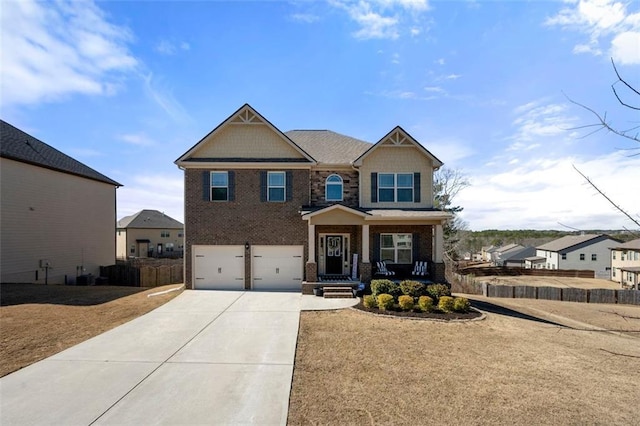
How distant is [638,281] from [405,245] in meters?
32.1

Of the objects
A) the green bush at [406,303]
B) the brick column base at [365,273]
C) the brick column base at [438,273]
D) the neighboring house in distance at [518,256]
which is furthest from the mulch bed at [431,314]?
the neighboring house in distance at [518,256]

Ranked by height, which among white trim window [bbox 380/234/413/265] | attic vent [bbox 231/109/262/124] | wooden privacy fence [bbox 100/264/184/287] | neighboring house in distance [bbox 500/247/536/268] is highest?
attic vent [bbox 231/109/262/124]

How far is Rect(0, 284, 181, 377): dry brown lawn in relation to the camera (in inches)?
292

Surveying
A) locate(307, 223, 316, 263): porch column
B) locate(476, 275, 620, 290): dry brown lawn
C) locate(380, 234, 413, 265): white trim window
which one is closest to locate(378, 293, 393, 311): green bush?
locate(307, 223, 316, 263): porch column

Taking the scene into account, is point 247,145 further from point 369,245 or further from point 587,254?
point 587,254

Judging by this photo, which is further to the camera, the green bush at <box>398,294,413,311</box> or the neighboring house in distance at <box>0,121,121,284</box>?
the neighboring house in distance at <box>0,121,121,284</box>

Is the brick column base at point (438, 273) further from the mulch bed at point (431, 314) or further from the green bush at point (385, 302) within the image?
the green bush at point (385, 302)

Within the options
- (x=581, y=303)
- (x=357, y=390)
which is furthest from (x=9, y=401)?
(x=581, y=303)

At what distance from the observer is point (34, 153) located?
1897 centimetres

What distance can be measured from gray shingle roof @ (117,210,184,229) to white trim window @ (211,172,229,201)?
30.7m

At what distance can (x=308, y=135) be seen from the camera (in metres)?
18.6

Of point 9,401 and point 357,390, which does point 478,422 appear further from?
point 9,401

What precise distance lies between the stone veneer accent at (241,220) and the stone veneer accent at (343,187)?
3.79 ft

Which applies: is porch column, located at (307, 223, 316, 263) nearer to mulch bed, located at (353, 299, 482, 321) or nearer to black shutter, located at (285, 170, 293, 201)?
black shutter, located at (285, 170, 293, 201)
